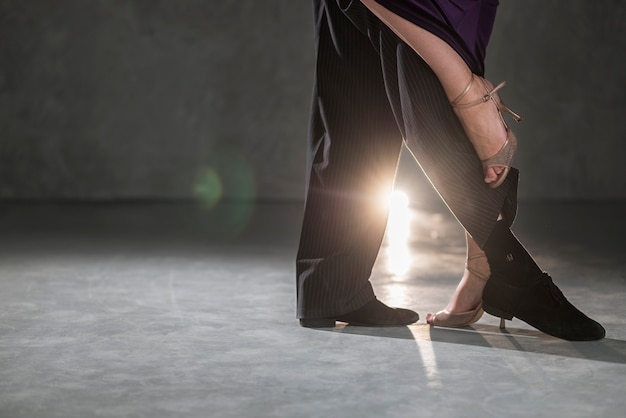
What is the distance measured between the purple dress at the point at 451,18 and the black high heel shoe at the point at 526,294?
0.97 feet

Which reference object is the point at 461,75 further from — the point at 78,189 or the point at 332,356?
the point at 78,189

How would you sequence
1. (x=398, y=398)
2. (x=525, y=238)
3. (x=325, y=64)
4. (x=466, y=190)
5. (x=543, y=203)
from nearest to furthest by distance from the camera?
(x=398, y=398) → (x=466, y=190) → (x=325, y=64) → (x=525, y=238) → (x=543, y=203)

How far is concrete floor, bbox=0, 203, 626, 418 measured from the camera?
4.04 feet

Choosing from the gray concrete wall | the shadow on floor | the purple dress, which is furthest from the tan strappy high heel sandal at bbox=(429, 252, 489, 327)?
the gray concrete wall

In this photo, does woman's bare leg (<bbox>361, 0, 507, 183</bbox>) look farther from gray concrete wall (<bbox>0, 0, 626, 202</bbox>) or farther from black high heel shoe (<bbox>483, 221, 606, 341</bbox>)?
gray concrete wall (<bbox>0, 0, 626, 202</bbox>)

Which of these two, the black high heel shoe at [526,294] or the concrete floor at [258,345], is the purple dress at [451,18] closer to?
the black high heel shoe at [526,294]

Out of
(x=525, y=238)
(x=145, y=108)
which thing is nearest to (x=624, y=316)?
(x=525, y=238)

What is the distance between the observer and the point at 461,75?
5.22 ft

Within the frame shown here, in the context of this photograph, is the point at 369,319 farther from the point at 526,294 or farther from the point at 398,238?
the point at 398,238

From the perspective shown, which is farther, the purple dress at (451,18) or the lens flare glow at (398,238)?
the lens flare glow at (398,238)

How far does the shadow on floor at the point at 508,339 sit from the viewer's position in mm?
1518

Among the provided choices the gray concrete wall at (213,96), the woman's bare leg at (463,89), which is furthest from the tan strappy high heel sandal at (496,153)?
the gray concrete wall at (213,96)

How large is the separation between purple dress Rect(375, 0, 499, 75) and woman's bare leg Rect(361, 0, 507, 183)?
12 mm

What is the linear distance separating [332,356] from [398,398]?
26cm
